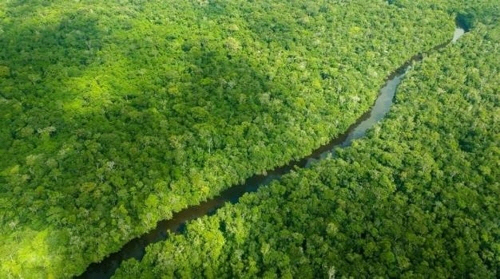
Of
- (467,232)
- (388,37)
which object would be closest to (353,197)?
(467,232)

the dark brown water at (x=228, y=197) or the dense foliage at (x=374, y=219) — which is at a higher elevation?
the dense foliage at (x=374, y=219)

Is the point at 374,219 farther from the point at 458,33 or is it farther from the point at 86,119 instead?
the point at 458,33

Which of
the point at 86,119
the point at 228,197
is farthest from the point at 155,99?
the point at 228,197

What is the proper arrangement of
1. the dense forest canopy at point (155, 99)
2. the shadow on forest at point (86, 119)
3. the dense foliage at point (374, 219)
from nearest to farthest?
the dense foliage at point (374, 219), the shadow on forest at point (86, 119), the dense forest canopy at point (155, 99)

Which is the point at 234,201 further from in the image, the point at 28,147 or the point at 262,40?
the point at 262,40

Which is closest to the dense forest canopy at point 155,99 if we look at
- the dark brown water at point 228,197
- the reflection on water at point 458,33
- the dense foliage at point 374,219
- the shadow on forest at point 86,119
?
the shadow on forest at point 86,119

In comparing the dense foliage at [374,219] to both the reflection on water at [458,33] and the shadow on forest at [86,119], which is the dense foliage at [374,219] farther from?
the reflection on water at [458,33]
